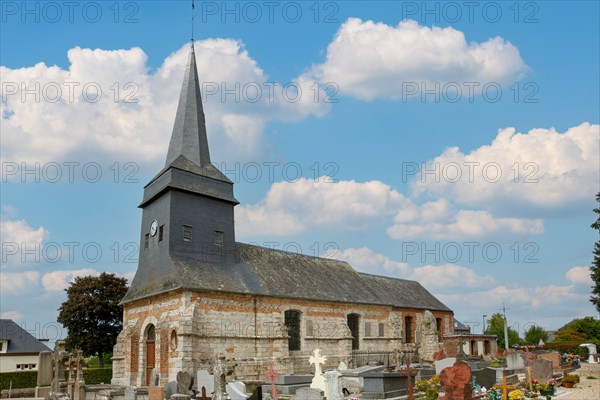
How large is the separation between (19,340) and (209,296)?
24218 mm

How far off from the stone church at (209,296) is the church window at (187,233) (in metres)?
0.05

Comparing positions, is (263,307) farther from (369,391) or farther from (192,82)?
(192,82)

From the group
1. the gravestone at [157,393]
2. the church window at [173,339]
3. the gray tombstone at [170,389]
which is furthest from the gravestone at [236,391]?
the church window at [173,339]

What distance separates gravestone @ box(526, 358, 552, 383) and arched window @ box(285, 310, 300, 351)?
Answer: 1268 centimetres

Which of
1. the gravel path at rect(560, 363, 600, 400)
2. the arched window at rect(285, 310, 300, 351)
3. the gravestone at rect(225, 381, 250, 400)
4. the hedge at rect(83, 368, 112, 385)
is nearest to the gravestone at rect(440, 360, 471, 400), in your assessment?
the gravestone at rect(225, 381, 250, 400)

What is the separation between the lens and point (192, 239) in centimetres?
2652

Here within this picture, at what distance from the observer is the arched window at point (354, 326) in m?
31.8

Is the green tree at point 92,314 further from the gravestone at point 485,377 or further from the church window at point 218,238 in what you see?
the gravestone at point 485,377

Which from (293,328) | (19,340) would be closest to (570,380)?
(293,328)

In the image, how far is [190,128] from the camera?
2945cm

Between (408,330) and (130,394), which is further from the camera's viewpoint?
(408,330)

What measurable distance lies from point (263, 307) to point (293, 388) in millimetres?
7569

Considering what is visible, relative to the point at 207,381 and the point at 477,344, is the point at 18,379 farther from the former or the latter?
the point at 477,344

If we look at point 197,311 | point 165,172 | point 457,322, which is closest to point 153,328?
point 197,311
